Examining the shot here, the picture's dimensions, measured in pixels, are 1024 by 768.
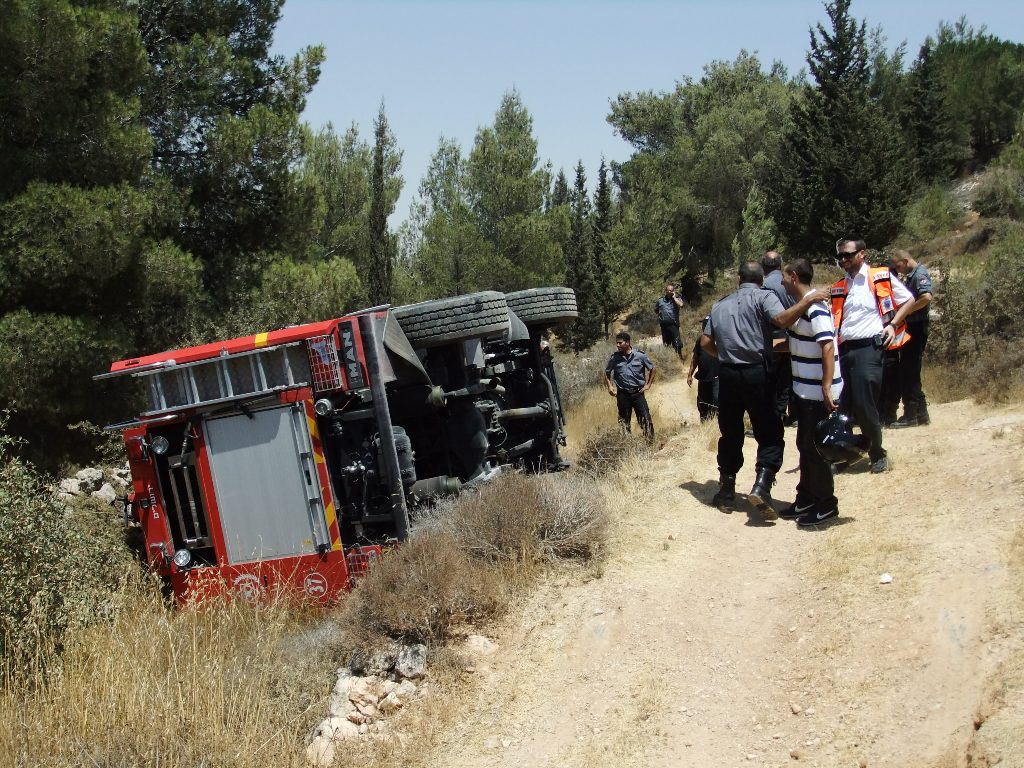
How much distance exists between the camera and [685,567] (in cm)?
658

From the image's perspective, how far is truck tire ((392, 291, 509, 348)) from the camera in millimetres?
7750

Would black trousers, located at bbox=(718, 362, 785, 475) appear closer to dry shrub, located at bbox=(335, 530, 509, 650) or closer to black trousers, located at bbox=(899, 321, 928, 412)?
dry shrub, located at bbox=(335, 530, 509, 650)

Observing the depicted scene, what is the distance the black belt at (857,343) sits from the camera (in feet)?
25.0

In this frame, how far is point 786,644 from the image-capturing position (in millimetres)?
5488

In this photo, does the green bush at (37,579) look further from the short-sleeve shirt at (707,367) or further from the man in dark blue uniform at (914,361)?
the man in dark blue uniform at (914,361)

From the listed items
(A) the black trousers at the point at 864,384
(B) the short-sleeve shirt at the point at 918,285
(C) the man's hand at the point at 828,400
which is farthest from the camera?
(B) the short-sleeve shirt at the point at 918,285

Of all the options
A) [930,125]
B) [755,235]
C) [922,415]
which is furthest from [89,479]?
[930,125]

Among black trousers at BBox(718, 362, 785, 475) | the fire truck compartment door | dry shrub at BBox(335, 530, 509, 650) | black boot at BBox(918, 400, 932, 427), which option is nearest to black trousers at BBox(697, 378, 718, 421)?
black boot at BBox(918, 400, 932, 427)

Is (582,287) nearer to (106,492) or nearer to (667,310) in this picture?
(667,310)

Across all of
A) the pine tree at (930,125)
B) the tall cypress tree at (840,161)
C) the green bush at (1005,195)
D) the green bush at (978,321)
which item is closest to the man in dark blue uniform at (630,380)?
the green bush at (978,321)

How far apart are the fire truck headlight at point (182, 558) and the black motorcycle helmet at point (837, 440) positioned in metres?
4.79

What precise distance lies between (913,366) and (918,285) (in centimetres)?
78

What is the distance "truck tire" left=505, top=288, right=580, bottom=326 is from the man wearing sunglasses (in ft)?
11.5

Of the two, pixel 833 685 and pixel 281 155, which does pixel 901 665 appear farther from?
pixel 281 155
